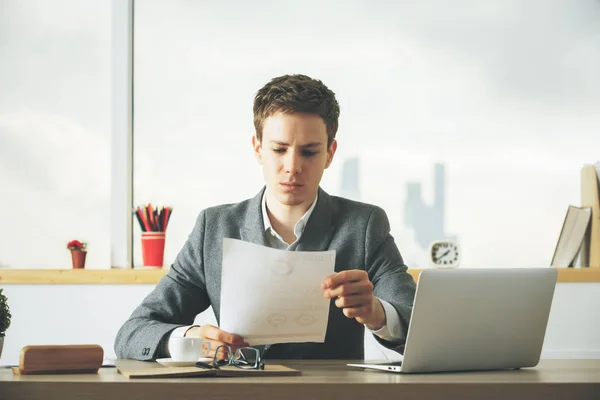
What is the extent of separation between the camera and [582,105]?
3.18 m

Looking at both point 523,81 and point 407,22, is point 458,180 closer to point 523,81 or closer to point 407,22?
point 523,81

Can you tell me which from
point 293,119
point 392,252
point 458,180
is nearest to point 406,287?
point 392,252

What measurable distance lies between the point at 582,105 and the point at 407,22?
82 cm

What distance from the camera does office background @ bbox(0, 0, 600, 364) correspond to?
3.16m

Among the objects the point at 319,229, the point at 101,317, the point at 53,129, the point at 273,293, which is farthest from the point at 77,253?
the point at 273,293

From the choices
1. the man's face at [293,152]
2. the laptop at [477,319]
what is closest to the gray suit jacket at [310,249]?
Answer: the man's face at [293,152]

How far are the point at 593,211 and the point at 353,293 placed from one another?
1.90m

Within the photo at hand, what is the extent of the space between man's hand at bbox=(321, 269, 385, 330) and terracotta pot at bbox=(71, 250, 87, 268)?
1.68m

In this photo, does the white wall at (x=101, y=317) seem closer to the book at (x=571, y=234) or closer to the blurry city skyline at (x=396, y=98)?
the book at (x=571, y=234)

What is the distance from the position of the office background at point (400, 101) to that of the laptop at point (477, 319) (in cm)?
173

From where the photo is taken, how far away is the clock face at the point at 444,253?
9.86 feet

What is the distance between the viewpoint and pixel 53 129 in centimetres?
311

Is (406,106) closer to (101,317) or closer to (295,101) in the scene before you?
(295,101)

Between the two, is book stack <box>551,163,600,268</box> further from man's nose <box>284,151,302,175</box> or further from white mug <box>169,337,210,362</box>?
white mug <box>169,337,210,362</box>
